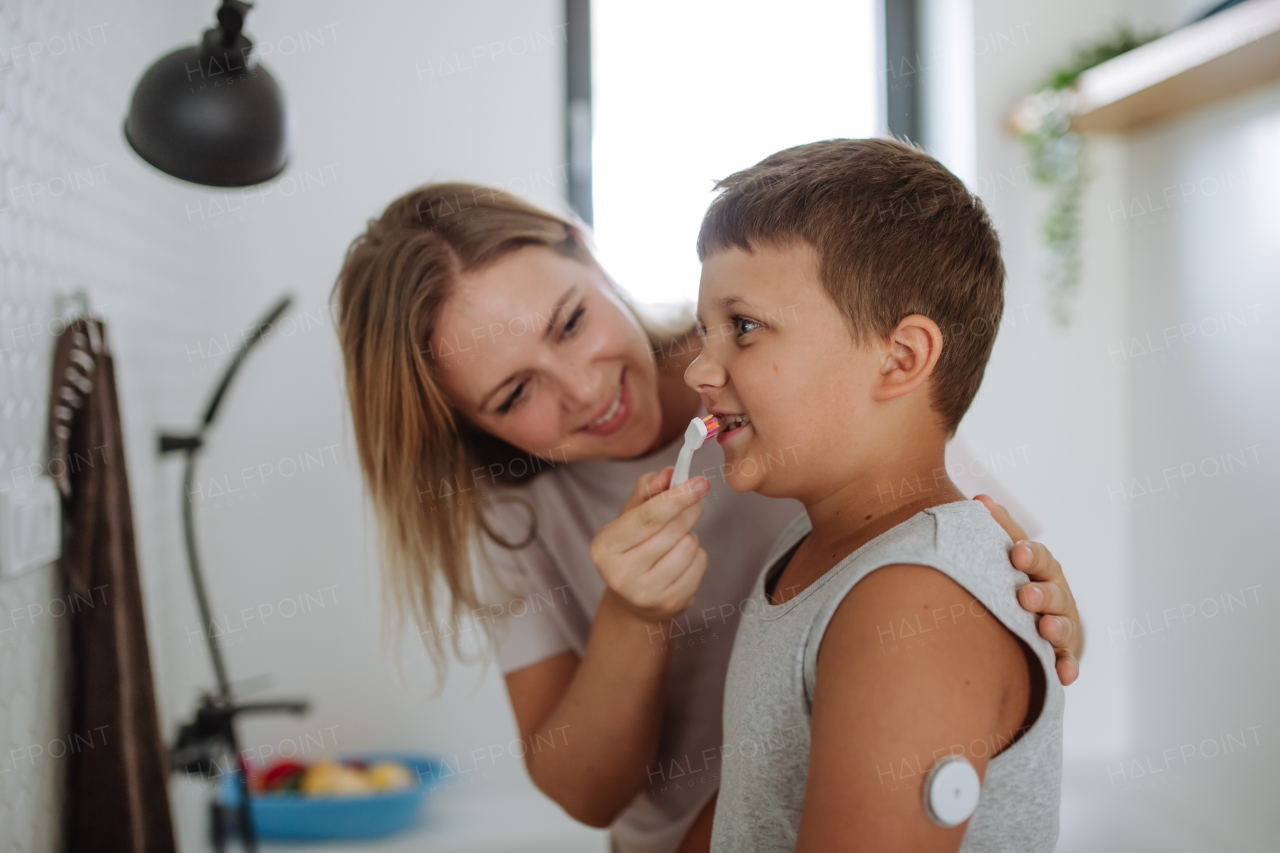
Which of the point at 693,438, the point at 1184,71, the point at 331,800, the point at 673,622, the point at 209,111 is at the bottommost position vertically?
the point at 331,800

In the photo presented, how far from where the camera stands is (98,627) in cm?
95

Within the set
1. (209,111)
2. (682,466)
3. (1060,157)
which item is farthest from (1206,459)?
(209,111)

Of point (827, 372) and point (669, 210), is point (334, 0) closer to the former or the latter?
point (669, 210)

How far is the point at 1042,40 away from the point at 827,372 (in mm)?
1574

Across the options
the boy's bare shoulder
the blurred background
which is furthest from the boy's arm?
the blurred background

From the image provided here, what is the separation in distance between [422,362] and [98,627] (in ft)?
1.62

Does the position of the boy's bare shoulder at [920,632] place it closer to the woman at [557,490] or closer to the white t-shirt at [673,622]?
the woman at [557,490]

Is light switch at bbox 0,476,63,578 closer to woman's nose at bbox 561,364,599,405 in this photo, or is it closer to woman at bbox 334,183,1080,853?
woman at bbox 334,183,1080,853

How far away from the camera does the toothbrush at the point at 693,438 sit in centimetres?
74

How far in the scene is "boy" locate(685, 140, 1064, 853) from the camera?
54 centimetres

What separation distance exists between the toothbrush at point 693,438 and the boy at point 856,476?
0.01 meters

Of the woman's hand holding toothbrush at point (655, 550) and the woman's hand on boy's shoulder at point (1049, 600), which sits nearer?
the woman's hand on boy's shoulder at point (1049, 600)

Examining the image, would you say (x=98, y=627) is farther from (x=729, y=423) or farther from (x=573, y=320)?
(x=729, y=423)

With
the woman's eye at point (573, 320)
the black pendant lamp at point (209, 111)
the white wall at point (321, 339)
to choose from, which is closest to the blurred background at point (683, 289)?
the white wall at point (321, 339)
